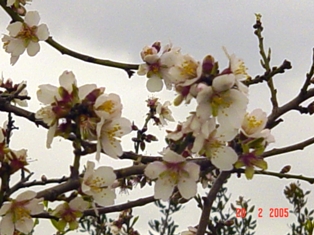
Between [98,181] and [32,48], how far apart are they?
0.76 meters

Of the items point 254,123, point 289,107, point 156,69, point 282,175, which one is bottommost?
point 282,175

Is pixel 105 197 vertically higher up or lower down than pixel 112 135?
lower down

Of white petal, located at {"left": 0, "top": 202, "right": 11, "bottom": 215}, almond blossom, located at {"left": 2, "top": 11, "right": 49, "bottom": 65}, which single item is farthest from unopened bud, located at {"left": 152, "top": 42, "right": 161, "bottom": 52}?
white petal, located at {"left": 0, "top": 202, "right": 11, "bottom": 215}

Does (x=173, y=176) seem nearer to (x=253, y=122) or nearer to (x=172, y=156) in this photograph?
(x=172, y=156)

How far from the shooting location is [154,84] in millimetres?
1984

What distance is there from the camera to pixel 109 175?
5.09 ft

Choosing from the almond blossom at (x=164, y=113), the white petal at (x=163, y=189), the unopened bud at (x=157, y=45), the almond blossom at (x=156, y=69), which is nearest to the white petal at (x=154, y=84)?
the almond blossom at (x=156, y=69)

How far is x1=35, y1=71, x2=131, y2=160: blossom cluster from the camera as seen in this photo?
142 centimetres

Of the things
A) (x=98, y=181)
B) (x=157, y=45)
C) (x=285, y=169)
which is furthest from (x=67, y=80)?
(x=285, y=169)

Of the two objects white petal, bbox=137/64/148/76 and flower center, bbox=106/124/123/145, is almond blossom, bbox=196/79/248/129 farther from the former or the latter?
white petal, bbox=137/64/148/76

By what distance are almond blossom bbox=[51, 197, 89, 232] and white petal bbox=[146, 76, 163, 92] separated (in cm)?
53

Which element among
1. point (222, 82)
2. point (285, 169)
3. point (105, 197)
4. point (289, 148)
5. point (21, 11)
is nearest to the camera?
point (222, 82)

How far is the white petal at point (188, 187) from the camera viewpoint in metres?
1.62

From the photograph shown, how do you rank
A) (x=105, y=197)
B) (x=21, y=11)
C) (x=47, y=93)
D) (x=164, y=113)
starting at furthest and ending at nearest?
1. (x=164, y=113)
2. (x=21, y=11)
3. (x=105, y=197)
4. (x=47, y=93)
